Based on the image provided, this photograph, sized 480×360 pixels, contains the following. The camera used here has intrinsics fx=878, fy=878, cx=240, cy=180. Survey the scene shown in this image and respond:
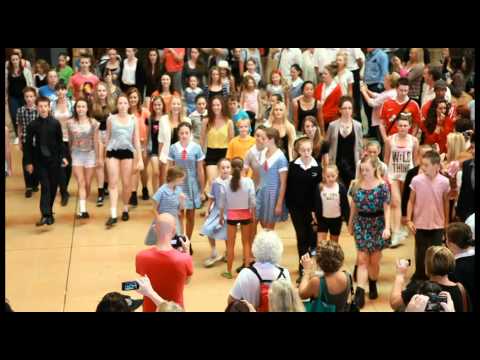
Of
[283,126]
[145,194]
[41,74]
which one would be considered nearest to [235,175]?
[283,126]

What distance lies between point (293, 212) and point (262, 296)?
9.54 feet

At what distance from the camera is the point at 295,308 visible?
5914 mm

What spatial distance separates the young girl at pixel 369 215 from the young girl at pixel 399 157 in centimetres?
141

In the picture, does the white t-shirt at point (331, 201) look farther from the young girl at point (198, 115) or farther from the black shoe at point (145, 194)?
the black shoe at point (145, 194)

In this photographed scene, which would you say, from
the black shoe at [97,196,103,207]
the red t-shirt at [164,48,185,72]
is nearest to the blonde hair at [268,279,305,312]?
the black shoe at [97,196,103,207]

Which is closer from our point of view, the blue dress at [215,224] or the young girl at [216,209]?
the young girl at [216,209]

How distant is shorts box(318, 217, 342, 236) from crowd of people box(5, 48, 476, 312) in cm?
1

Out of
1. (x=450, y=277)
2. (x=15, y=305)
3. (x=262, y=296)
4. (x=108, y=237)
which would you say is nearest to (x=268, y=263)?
(x=262, y=296)

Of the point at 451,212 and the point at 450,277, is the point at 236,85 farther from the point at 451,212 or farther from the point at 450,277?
the point at 450,277

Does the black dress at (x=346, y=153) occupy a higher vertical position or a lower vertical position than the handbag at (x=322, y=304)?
higher

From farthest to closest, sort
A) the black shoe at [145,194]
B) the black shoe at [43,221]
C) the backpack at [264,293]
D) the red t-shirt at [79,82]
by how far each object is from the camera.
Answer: the red t-shirt at [79,82], the black shoe at [145,194], the black shoe at [43,221], the backpack at [264,293]

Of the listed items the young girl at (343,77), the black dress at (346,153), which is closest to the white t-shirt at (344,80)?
the young girl at (343,77)

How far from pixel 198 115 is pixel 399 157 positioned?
10.0 feet

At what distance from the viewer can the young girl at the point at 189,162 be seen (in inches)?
404
